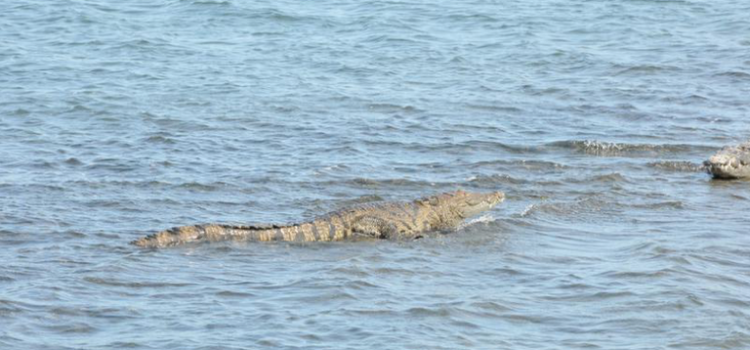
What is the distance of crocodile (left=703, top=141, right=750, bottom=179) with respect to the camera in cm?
1169

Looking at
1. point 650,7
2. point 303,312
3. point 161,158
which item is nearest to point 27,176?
point 161,158

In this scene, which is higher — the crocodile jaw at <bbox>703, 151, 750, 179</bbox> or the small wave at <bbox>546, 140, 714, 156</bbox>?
the crocodile jaw at <bbox>703, 151, 750, 179</bbox>

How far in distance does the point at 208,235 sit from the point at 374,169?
2.99m

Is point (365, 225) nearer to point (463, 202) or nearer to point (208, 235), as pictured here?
point (463, 202)

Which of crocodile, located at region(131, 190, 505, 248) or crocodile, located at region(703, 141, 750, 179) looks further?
crocodile, located at region(703, 141, 750, 179)

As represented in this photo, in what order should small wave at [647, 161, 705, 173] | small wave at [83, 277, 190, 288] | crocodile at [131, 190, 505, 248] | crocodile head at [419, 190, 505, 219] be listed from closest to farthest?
small wave at [83, 277, 190, 288], crocodile at [131, 190, 505, 248], crocodile head at [419, 190, 505, 219], small wave at [647, 161, 705, 173]

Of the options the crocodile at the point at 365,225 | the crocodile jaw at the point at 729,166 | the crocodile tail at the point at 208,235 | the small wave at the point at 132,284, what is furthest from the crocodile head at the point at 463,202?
the small wave at the point at 132,284

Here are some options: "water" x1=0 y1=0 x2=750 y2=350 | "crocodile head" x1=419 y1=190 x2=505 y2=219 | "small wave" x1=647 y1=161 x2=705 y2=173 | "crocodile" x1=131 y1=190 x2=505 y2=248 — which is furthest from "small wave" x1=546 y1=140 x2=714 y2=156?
"crocodile head" x1=419 y1=190 x2=505 y2=219

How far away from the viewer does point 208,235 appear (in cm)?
941

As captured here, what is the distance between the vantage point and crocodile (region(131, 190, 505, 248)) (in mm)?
9398

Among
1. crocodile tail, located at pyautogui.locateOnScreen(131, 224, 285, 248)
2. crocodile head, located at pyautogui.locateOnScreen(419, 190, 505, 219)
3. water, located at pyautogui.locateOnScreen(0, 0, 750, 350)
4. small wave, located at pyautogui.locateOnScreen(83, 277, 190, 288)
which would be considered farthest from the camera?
crocodile head, located at pyautogui.locateOnScreen(419, 190, 505, 219)

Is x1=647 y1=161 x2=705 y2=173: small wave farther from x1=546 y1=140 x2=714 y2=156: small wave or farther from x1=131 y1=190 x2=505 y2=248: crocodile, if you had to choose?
x1=131 y1=190 x2=505 y2=248: crocodile

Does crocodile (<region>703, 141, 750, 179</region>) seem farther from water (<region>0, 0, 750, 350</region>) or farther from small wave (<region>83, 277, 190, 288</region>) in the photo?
small wave (<region>83, 277, 190, 288</region>)

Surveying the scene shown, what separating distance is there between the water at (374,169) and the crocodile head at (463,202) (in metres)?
0.12
